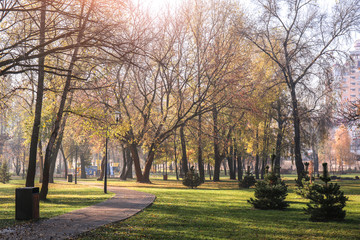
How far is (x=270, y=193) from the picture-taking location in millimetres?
14727

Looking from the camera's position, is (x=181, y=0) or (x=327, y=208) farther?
(x=181, y=0)

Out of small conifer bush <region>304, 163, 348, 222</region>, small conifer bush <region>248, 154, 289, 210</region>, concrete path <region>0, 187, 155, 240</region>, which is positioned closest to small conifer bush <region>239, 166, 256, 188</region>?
small conifer bush <region>248, 154, 289, 210</region>

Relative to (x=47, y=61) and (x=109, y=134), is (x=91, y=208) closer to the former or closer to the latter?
(x=109, y=134)

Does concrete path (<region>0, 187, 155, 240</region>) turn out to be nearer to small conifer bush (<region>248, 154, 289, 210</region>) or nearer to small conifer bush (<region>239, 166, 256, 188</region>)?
small conifer bush (<region>248, 154, 289, 210</region>)

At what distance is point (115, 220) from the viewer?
11094mm

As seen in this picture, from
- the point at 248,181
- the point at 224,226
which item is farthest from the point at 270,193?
the point at 248,181

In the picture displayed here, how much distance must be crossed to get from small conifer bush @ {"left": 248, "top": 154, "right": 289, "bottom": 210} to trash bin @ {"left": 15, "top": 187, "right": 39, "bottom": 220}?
8.57 metres

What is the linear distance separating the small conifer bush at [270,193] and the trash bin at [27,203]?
8.57m

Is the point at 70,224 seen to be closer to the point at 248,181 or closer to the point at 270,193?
the point at 270,193

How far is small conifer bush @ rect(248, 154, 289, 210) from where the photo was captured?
14.6m

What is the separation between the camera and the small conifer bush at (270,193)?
14.6 meters

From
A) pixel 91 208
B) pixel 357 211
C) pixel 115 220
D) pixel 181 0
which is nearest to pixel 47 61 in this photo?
pixel 91 208

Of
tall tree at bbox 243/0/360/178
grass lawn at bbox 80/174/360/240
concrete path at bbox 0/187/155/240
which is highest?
tall tree at bbox 243/0/360/178

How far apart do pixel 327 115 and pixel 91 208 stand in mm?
24894
